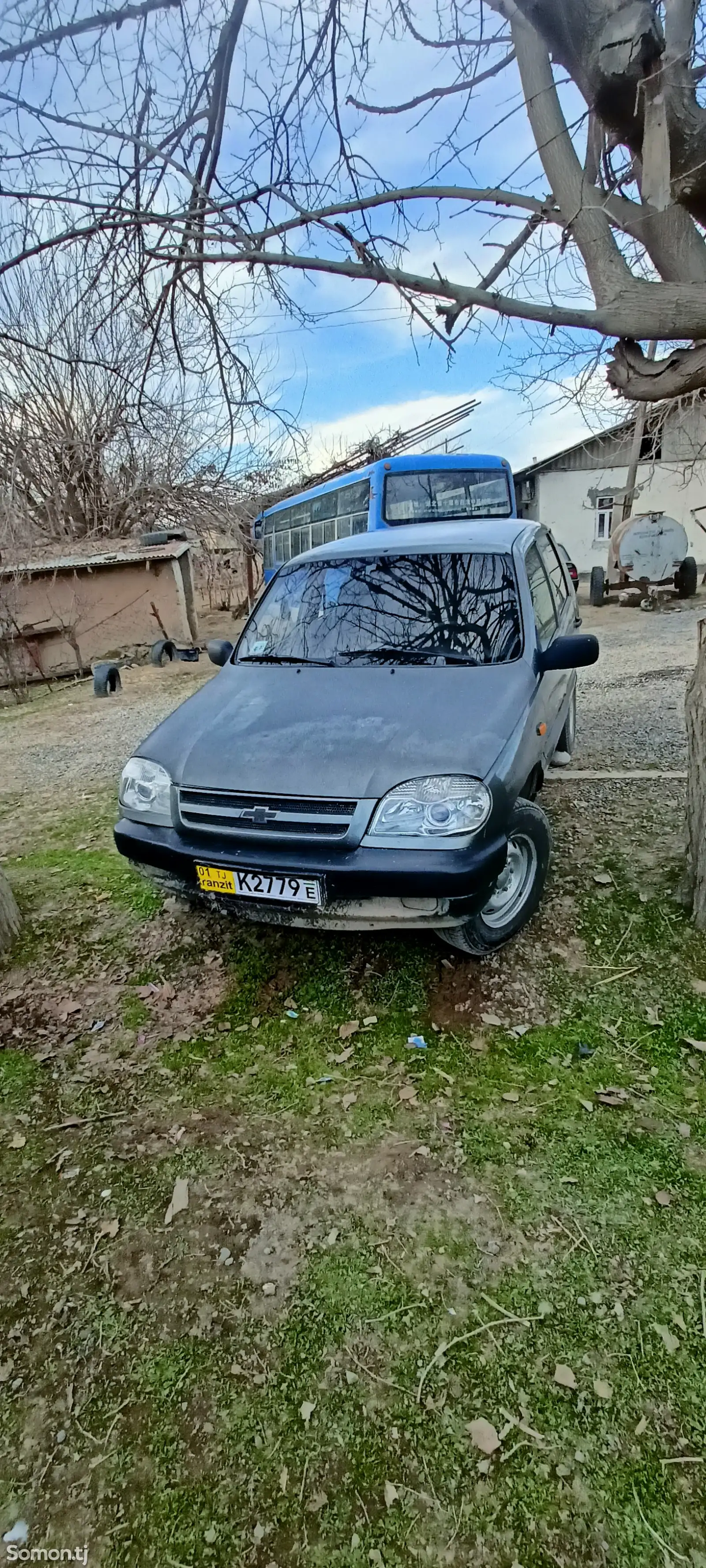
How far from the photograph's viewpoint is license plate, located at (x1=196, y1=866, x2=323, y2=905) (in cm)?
253

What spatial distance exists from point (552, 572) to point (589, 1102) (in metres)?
3.44

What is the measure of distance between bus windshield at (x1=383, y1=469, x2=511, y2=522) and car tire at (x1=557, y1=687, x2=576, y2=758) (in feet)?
24.3

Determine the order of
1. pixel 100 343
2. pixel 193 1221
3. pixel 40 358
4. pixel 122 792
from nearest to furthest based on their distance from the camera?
pixel 193 1221, pixel 122 792, pixel 100 343, pixel 40 358

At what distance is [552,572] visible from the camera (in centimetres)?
465

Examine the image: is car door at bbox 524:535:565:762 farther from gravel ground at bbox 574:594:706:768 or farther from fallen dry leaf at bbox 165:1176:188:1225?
fallen dry leaf at bbox 165:1176:188:1225

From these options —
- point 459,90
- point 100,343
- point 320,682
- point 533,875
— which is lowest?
point 533,875

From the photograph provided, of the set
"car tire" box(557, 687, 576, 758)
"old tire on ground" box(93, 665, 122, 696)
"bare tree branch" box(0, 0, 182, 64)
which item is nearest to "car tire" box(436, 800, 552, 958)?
"car tire" box(557, 687, 576, 758)

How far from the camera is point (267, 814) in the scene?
2.63m

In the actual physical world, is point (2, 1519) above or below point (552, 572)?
below

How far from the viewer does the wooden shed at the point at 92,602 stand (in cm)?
1441

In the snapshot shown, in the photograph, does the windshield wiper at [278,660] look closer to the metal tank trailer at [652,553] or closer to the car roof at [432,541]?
the car roof at [432,541]

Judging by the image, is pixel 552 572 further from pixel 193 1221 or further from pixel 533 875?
pixel 193 1221

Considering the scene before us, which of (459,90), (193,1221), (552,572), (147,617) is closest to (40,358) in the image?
(459,90)

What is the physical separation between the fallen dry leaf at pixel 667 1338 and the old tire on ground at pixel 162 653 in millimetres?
13659
